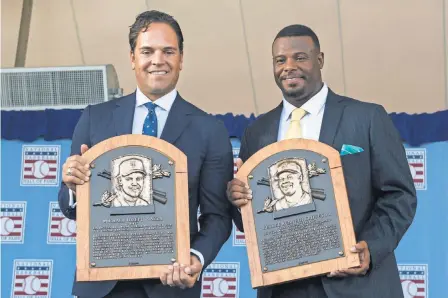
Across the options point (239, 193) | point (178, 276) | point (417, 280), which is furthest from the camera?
point (417, 280)

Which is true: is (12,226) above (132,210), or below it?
above

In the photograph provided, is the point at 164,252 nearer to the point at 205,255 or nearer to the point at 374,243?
the point at 205,255

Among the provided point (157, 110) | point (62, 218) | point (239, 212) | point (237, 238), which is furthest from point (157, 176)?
point (62, 218)

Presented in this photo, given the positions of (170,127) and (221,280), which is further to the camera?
(221,280)

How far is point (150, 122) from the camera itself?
328 centimetres

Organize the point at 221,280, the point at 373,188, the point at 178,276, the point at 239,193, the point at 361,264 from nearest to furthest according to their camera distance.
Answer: the point at 178,276 < the point at 361,264 < the point at 239,193 < the point at 373,188 < the point at 221,280

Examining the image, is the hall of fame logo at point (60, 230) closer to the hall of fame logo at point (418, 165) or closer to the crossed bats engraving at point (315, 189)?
the hall of fame logo at point (418, 165)

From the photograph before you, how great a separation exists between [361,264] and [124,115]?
1012 mm

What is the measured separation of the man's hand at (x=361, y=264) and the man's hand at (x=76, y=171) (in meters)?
0.92

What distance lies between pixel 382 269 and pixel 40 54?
3826mm

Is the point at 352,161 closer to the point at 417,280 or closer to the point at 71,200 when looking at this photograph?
the point at 71,200

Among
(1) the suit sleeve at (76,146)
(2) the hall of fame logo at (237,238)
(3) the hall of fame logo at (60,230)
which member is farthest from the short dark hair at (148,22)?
(3) the hall of fame logo at (60,230)

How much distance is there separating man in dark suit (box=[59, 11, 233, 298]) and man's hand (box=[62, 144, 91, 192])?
59 mm

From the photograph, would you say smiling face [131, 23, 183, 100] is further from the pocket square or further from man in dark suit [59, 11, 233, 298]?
the pocket square
